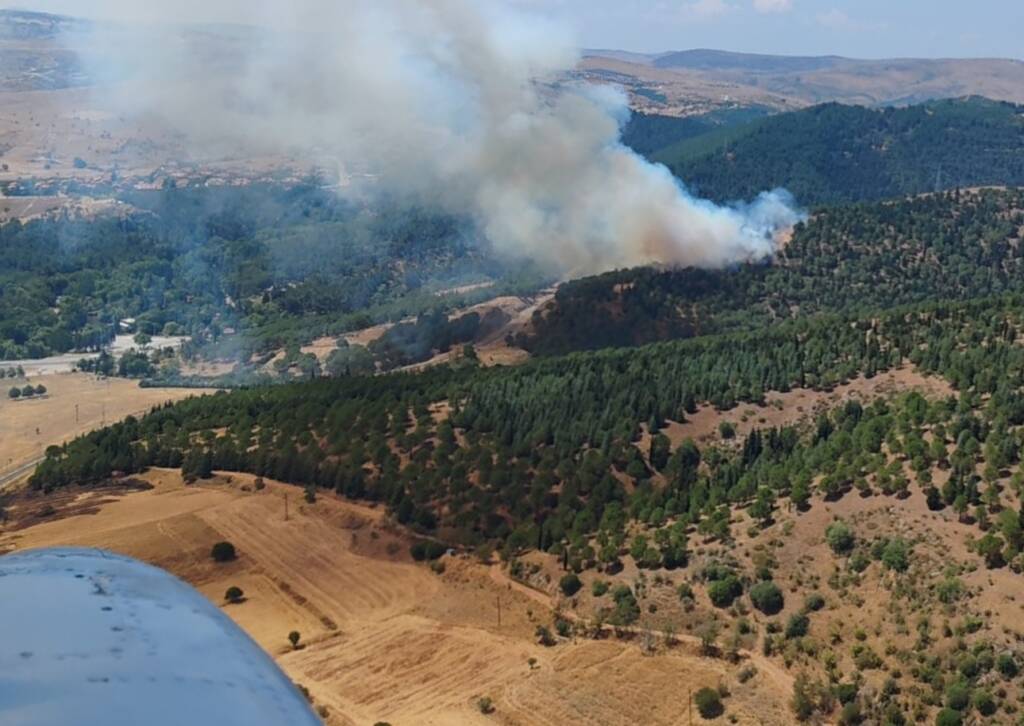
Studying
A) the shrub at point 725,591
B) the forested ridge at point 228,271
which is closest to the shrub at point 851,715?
the shrub at point 725,591

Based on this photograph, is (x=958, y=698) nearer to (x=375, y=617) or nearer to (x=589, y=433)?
(x=375, y=617)

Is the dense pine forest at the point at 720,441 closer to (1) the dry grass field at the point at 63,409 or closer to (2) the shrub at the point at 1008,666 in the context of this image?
(2) the shrub at the point at 1008,666

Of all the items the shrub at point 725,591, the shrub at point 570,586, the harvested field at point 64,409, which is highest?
the shrub at point 725,591

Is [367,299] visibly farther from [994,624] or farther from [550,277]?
[994,624]

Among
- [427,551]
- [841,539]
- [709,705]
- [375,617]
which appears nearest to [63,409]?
[427,551]

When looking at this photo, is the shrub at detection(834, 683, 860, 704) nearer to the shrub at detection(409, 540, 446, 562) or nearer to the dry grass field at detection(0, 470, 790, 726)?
the dry grass field at detection(0, 470, 790, 726)

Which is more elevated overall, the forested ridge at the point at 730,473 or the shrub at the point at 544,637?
the forested ridge at the point at 730,473

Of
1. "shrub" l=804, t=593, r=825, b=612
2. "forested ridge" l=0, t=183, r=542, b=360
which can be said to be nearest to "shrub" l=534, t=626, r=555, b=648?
"shrub" l=804, t=593, r=825, b=612
